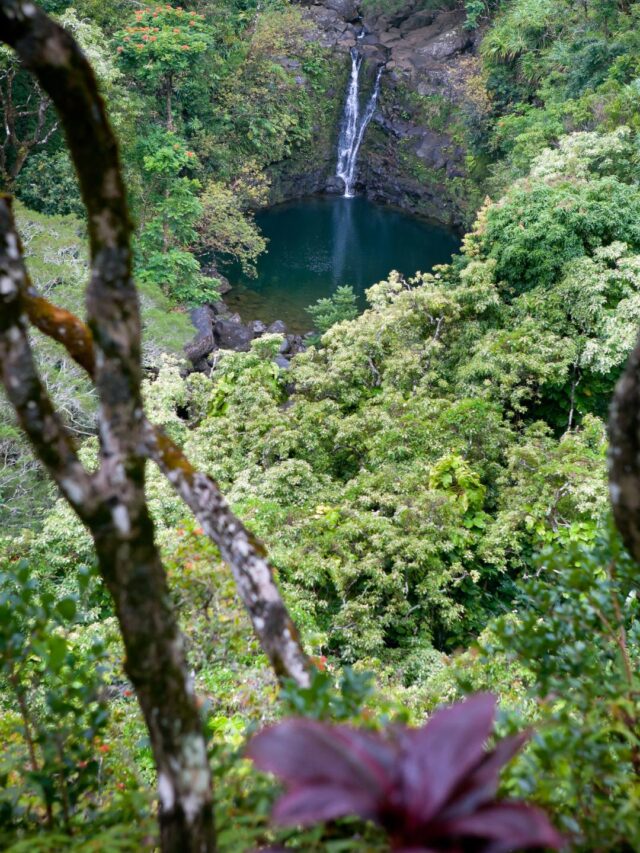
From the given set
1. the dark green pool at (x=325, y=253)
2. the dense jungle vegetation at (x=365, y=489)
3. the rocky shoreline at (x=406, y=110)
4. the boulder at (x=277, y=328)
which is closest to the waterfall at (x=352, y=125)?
the rocky shoreline at (x=406, y=110)

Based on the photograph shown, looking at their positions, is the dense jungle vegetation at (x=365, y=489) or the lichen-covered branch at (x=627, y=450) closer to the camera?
the lichen-covered branch at (x=627, y=450)

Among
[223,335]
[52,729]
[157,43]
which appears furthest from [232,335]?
[52,729]

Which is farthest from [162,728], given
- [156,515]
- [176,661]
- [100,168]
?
[156,515]

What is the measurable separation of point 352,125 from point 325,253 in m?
8.27

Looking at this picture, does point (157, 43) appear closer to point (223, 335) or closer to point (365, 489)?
point (223, 335)

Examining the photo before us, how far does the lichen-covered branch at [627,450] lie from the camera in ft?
5.01

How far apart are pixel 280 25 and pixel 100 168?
2287 centimetres

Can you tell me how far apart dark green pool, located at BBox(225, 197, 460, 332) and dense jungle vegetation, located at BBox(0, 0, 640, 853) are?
2241mm

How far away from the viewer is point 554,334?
32.4 ft

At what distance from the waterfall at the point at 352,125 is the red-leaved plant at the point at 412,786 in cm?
2812

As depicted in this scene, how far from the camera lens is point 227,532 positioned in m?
2.23

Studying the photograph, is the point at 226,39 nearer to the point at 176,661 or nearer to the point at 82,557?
the point at 82,557

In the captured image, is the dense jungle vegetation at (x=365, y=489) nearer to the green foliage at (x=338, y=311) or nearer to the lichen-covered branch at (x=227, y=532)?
the green foliage at (x=338, y=311)

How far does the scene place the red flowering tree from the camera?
14422 mm
